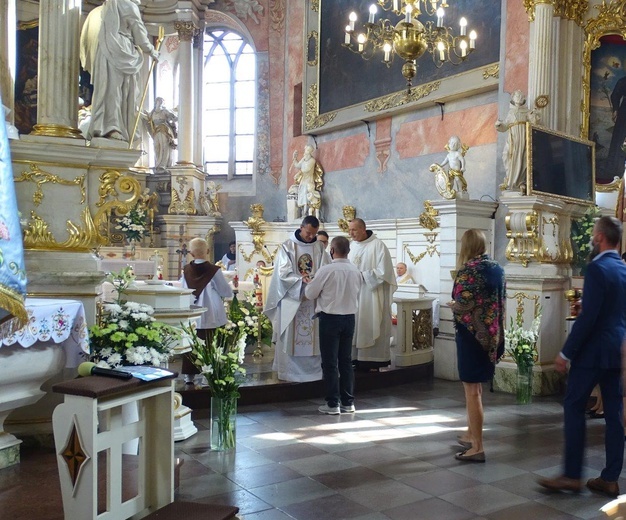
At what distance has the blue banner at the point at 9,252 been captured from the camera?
3.32 metres

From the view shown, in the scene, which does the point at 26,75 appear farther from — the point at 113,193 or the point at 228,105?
the point at 113,193

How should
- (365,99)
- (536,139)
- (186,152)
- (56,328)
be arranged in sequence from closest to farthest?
(56,328) → (536,139) → (365,99) → (186,152)

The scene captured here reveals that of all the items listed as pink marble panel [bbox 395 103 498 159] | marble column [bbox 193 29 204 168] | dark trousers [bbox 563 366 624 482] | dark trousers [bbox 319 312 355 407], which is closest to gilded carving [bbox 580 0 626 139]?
pink marble panel [bbox 395 103 498 159]

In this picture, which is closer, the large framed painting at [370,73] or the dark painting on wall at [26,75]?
the large framed painting at [370,73]

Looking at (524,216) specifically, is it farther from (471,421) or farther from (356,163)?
(356,163)

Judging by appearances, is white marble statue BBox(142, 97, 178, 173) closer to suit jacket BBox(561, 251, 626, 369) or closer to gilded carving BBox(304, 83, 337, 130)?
gilded carving BBox(304, 83, 337, 130)

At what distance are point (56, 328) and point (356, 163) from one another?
10068 millimetres

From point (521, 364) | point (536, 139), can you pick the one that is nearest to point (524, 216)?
point (536, 139)

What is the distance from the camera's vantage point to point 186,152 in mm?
15562

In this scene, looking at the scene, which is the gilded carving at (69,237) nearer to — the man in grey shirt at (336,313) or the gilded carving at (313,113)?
the man in grey shirt at (336,313)

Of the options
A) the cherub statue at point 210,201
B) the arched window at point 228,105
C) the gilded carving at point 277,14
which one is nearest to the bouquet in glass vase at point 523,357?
the cherub statue at point 210,201

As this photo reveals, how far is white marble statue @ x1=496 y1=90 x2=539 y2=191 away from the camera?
7.86m

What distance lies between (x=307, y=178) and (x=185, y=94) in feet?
12.0

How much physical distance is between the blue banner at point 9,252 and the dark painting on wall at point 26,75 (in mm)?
9579
